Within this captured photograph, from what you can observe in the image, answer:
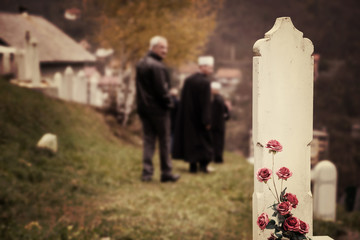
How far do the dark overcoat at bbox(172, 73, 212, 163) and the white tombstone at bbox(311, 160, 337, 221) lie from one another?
1981mm

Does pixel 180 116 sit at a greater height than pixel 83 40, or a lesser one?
lesser

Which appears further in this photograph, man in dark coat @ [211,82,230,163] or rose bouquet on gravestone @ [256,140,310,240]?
man in dark coat @ [211,82,230,163]

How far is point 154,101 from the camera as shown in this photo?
19.6 ft

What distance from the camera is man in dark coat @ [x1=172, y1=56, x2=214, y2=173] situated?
6.71m

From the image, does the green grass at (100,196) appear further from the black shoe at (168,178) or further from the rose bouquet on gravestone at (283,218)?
the rose bouquet on gravestone at (283,218)

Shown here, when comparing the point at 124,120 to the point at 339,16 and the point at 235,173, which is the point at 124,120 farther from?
the point at 339,16

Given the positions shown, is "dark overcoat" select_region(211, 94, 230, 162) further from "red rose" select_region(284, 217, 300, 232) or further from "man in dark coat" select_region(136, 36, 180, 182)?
"red rose" select_region(284, 217, 300, 232)

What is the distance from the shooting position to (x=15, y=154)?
224 inches

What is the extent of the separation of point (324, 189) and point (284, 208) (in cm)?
384

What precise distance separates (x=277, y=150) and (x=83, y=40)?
14696 mm

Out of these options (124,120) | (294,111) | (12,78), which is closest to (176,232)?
(294,111)

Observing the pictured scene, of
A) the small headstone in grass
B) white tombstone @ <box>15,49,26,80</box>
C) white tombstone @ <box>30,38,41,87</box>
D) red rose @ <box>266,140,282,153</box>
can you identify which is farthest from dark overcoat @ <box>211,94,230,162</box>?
red rose @ <box>266,140,282,153</box>

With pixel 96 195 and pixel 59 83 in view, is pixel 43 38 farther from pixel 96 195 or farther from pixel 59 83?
pixel 96 195

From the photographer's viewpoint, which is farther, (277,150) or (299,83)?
(299,83)
